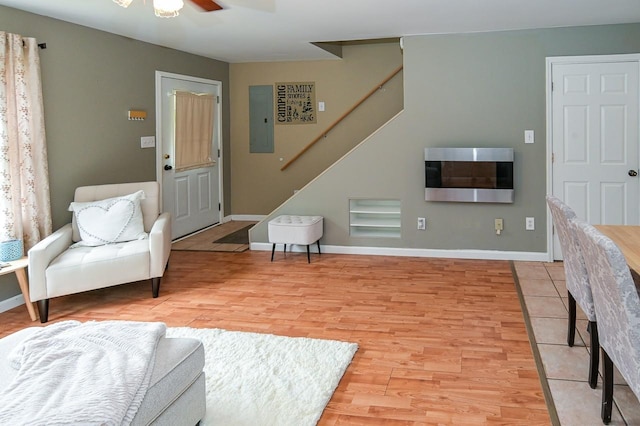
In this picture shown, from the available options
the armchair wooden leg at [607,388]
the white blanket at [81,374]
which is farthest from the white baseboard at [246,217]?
the armchair wooden leg at [607,388]

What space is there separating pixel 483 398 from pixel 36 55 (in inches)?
157

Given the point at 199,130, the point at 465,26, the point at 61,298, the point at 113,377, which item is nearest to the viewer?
the point at 113,377

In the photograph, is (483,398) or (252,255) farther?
(252,255)

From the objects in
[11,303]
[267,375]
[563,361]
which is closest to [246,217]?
[11,303]

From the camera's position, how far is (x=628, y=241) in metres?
3.06

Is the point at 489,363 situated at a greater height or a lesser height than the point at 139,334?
lesser

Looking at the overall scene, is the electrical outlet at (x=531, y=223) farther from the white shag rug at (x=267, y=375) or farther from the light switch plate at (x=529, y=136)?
the white shag rug at (x=267, y=375)

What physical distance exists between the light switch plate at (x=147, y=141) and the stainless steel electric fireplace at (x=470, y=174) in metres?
2.91

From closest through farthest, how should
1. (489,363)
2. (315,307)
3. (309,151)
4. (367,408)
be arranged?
(367,408), (489,363), (315,307), (309,151)

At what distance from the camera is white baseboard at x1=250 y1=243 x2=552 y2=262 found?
5.59 metres

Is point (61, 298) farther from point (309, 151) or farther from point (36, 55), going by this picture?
point (309, 151)

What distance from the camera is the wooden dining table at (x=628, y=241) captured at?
8.48ft

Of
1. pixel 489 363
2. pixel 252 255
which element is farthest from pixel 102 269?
pixel 489 363

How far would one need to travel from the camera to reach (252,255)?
6.01 meters
